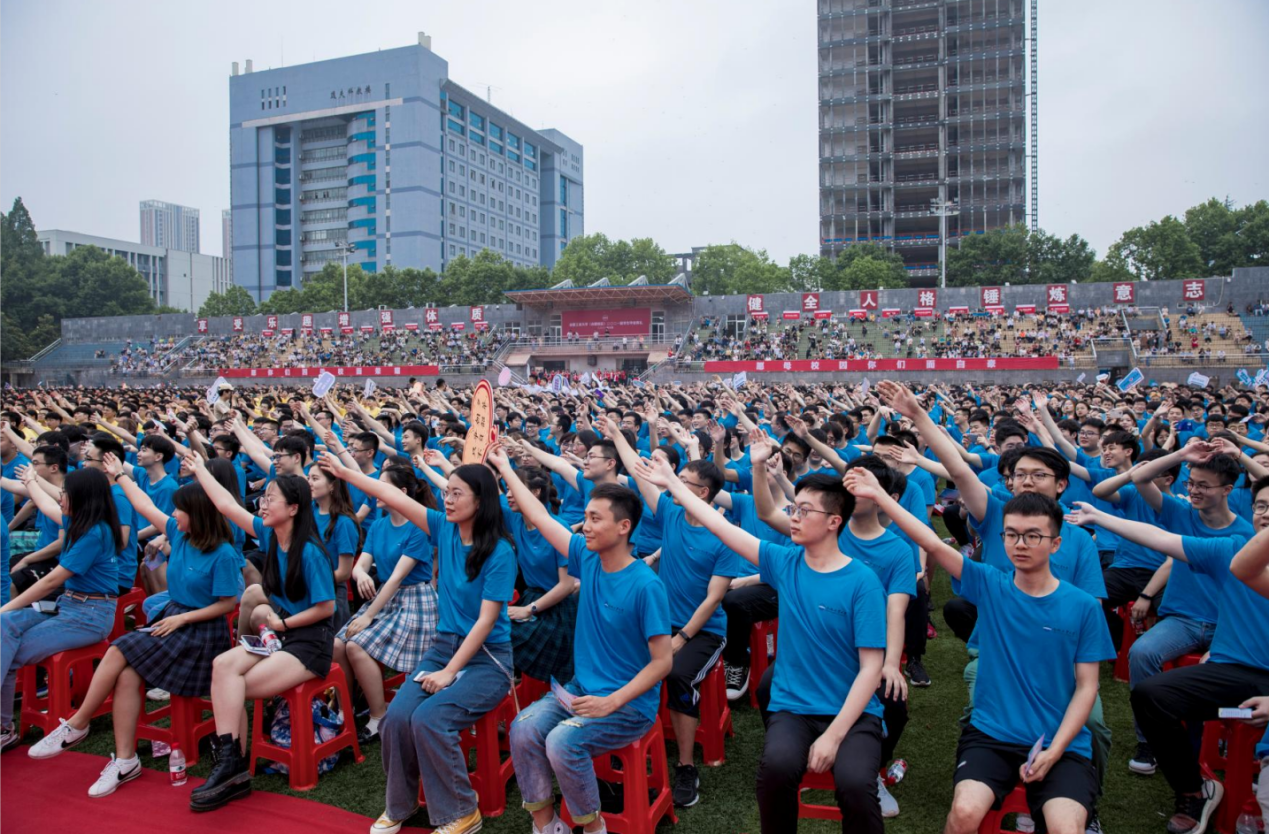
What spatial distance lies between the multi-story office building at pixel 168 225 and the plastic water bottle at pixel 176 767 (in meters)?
145

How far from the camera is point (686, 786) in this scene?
12.2 feet

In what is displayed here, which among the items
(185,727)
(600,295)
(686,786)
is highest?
(600,295)

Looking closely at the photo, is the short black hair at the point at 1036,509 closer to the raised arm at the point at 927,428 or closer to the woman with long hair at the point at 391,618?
the raised arm at the point at 927,428

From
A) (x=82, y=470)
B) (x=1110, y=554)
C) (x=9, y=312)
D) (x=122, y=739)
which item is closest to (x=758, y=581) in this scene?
(x=1110, y=554)

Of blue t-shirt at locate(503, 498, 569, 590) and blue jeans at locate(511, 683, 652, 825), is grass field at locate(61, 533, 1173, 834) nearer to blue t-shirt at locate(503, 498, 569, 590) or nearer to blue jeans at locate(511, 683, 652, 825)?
blue jeans at locate(511, 683, 652, 825)

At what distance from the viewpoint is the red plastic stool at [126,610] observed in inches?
202

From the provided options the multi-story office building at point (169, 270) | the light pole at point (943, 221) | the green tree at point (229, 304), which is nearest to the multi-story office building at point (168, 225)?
the multi-story office building at point (169, 270)

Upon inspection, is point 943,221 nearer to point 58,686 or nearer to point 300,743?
point 300,743

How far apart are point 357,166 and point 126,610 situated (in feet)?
227

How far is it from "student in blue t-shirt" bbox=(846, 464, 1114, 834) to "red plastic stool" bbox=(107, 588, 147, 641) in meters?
4.58

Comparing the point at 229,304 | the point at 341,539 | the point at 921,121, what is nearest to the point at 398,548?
the point at 341,539

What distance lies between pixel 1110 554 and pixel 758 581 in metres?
2.58

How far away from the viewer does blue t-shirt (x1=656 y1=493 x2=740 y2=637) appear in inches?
162

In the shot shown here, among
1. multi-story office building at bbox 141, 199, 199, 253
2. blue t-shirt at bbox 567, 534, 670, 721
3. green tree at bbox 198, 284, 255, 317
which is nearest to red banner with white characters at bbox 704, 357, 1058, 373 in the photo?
blue t-shirt at bbox 567, 534, 670, 721
